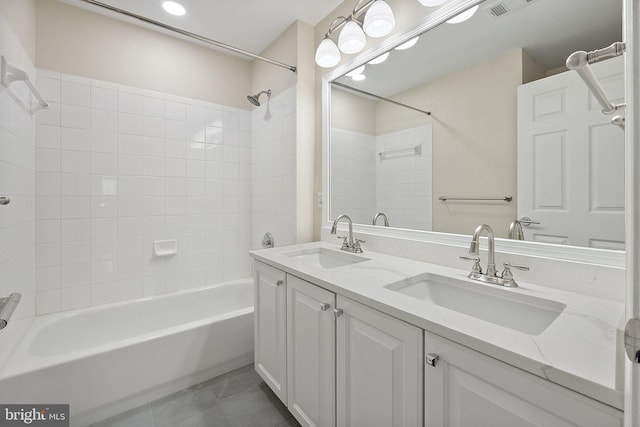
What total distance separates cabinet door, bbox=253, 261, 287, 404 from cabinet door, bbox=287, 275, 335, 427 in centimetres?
6

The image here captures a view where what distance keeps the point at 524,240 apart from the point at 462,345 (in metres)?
0.66

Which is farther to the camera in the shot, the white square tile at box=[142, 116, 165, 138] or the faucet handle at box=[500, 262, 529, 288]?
the white square tile at box=[142, 116, 165, 138]

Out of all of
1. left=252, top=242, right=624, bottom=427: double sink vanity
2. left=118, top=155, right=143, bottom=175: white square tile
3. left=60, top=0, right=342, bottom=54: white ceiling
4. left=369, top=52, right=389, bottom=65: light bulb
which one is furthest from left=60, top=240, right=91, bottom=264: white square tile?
left=369, top=52, right=389, bottom=65: light bulb

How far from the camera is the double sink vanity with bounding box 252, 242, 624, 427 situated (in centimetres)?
58

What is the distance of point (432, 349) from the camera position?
0.77 meters

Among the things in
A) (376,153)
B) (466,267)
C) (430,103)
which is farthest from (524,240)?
(376,153)

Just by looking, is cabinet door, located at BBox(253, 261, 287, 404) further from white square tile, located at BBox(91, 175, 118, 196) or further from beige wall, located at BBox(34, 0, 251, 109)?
beige wall, located at BBox(34, 0, 251, 109)

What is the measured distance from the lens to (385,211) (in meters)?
1.74

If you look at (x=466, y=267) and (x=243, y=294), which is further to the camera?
(x=243, y=294)

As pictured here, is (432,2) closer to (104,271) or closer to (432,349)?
(432,349)

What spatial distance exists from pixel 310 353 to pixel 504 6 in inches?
66.5

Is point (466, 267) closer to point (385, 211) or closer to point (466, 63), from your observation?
point (385, 211)

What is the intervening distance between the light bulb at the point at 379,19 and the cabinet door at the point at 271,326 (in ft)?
4.51

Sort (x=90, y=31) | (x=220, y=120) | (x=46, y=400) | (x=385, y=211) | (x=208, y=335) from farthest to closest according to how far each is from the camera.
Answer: (x=220, y=120) → (x=90, y=31) → (x=208, y=335) → (x=385, y=211) → (x=46, y=400)
